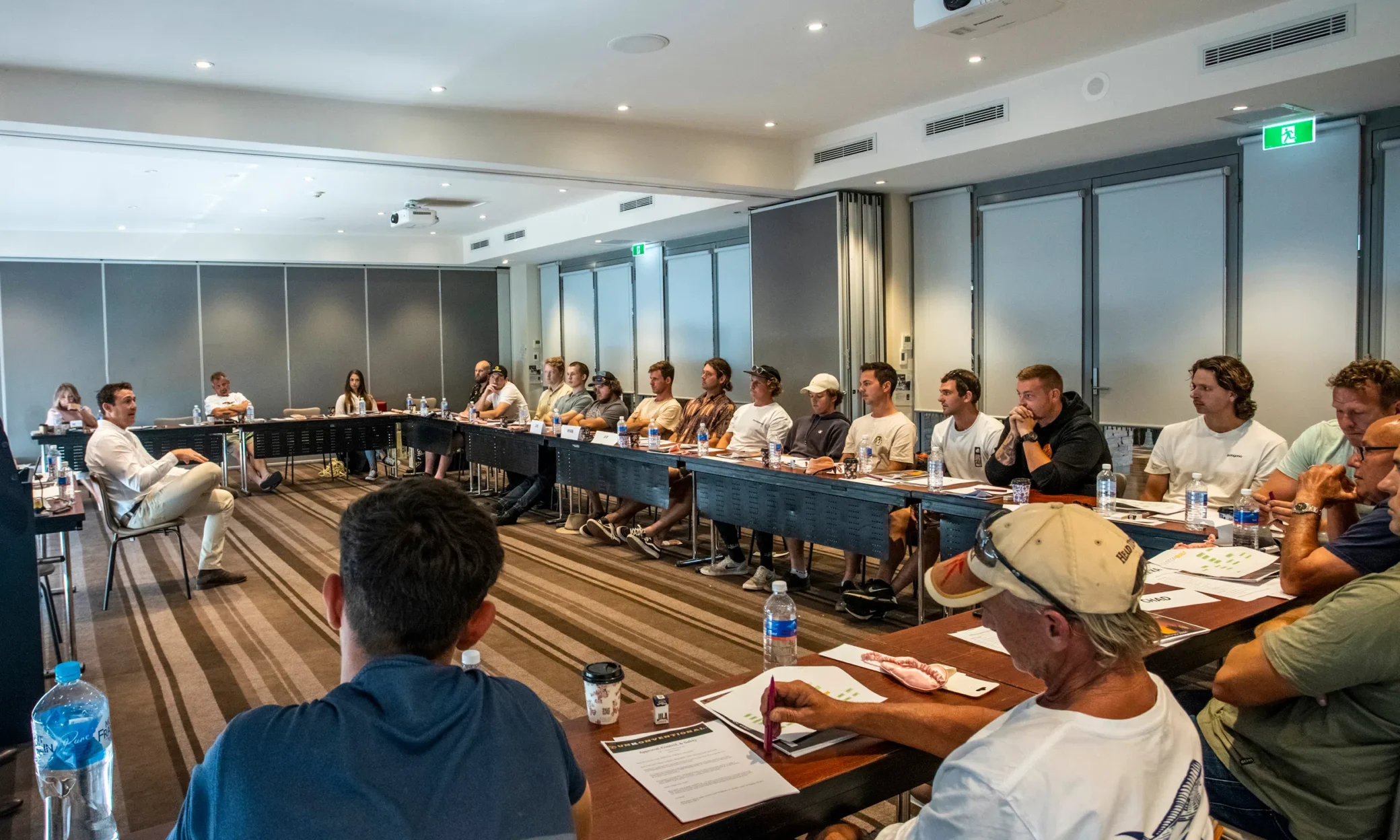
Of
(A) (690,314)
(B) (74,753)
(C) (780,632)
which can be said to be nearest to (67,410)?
(A) (690,314)

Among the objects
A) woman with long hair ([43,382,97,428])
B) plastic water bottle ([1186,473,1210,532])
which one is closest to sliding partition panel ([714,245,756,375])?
plastic water bottle ([1186,473,1210,532])

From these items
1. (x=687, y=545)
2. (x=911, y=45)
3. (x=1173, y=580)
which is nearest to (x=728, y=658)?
(x=1173, y=580)

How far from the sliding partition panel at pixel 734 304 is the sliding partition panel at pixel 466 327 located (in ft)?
15.7

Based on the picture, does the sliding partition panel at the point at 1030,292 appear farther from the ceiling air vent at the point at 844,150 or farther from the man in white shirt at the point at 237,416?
the man in white shirt at the point at 237,416

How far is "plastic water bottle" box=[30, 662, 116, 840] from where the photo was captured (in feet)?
5.43

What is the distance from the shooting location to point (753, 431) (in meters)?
6.27

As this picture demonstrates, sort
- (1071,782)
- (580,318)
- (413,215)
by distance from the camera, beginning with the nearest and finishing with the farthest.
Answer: (1071,782) → (413,215) → (580,318)

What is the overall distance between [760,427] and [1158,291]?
2.90m

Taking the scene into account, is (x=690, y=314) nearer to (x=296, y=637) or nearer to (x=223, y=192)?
(x=223, y=192)

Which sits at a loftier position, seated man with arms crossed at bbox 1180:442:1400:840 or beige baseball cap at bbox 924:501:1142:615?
beige baseball cap at bbox 924:501:1142:615

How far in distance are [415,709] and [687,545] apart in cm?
571

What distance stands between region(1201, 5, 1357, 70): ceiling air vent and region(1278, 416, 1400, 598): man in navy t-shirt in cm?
272

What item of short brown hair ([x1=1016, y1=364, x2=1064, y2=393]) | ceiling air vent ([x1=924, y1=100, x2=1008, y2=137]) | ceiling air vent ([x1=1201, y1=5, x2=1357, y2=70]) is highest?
ceiling air vent ([x1=924, y1=100, x2=1008, y2=137])

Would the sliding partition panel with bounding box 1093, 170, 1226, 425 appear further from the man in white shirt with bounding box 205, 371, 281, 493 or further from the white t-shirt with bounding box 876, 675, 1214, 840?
the man in white shirt with bounding box 205, 371, 281, 493
